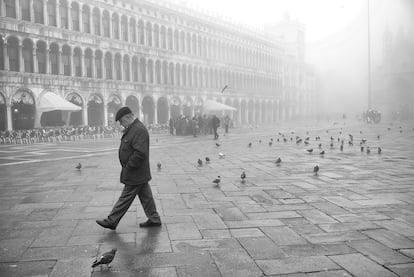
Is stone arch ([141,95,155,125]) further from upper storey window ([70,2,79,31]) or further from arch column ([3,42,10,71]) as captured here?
arch column ([3,42,10,71])

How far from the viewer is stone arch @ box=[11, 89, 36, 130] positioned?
2725 cm

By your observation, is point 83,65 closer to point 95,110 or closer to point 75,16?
point 75,16

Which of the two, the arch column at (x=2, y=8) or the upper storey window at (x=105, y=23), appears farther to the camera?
the upper storey window at (x=105, y=23)

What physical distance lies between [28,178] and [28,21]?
77.2 feet

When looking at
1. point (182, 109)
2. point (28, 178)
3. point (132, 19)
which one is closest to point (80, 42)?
point (132, 19)

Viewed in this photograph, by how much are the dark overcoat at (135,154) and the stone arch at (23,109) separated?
Answer: 1005 inches

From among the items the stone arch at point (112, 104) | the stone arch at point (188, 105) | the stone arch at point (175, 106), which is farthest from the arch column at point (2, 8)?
the stone arch at point (188, 105)

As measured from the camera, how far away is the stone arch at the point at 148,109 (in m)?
39.4

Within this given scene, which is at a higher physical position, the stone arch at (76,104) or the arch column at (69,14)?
the arch column at (69,14)

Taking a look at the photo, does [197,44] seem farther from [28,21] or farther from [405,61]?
[405,61]

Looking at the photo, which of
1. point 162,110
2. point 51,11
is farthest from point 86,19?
point 162,110

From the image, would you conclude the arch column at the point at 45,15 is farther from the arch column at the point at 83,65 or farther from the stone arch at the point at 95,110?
the stone arch at the point at 95,110

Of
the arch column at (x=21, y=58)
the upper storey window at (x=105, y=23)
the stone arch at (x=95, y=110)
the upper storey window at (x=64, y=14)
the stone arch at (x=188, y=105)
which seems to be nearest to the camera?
the arch column at (x=21, y=58)

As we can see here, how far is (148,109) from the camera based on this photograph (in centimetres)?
4012
